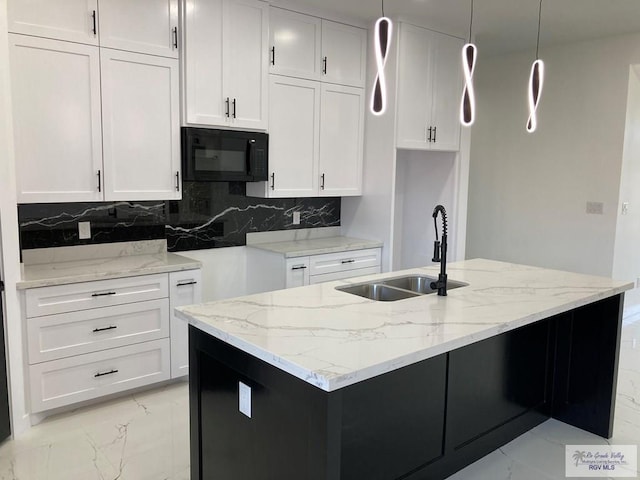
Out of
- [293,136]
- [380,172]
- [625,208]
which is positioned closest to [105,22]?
[293,136]

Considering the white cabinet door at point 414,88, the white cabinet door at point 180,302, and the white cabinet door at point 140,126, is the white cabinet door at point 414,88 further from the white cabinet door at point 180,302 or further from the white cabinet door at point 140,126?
the white cabinet door at point 180,302

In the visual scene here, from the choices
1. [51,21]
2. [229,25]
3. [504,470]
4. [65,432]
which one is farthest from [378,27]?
[65,432]

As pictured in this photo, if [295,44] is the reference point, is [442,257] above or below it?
below

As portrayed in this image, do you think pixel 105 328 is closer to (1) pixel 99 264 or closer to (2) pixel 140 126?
(1) pixel 99 264

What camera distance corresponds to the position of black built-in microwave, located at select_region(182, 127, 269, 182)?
3537mm

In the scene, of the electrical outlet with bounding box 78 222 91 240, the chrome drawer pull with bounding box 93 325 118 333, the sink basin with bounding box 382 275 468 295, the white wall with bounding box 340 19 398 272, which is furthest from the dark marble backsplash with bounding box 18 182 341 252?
the sink basin with bounding box 382 275 468 295

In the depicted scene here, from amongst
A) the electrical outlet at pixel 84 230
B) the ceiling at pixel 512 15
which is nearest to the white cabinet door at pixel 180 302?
the electrical outlet at pixel 84 230

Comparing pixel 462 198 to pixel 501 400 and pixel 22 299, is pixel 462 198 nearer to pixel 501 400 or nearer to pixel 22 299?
pixel 501 400

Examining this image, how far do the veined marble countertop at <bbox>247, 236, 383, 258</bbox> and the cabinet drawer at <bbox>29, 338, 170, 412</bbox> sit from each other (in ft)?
3.62

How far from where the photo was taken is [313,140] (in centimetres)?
422

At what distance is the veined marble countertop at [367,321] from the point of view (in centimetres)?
166

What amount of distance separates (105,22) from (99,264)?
57.3 inches

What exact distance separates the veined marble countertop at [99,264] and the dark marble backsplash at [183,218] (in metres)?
0.06

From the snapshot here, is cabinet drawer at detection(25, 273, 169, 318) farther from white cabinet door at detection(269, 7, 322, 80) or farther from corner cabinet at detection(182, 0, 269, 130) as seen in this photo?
white cabinet door at detection(269, 7, 322, 80)
